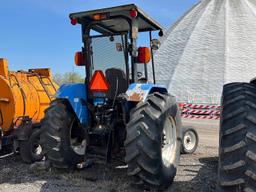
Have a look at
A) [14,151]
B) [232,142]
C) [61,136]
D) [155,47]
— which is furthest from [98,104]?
[232,142]

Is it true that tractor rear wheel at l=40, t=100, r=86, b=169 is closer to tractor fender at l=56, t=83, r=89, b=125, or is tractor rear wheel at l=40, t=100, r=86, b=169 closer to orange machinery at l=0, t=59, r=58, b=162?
tractor fender at l=56, t=83, r=89, b=125

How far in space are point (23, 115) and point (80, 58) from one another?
267 centimetres

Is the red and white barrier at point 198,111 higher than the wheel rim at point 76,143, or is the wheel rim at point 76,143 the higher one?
the wheel rim at point 76,143

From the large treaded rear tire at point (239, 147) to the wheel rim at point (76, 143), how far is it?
3.82 m

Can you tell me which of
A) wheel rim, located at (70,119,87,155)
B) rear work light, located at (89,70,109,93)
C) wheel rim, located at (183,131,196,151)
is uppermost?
rear work light, located at (89,70,109,93)

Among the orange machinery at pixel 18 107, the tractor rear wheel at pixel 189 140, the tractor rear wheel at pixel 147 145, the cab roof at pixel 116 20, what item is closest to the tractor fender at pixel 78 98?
the cab roof at pixel 116 20

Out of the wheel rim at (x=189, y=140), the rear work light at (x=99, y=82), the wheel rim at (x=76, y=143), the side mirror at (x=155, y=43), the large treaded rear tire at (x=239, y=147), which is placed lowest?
the wheel rim at (x=189, y=140)

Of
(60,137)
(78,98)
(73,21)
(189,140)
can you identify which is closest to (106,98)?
(78,98)

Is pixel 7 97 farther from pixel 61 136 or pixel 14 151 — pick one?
pixel 61 136

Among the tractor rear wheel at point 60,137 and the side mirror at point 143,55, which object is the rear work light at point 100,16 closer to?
the side mirror at point 143,55

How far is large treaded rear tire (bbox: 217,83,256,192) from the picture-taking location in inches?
117

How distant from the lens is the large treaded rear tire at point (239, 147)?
298 cm

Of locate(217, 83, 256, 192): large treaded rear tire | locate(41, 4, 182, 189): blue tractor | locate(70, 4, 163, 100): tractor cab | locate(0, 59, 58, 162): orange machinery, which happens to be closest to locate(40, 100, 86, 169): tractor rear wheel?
locate(41, 4, 182, 189): blue tractor

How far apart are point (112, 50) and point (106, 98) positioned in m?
0.84
